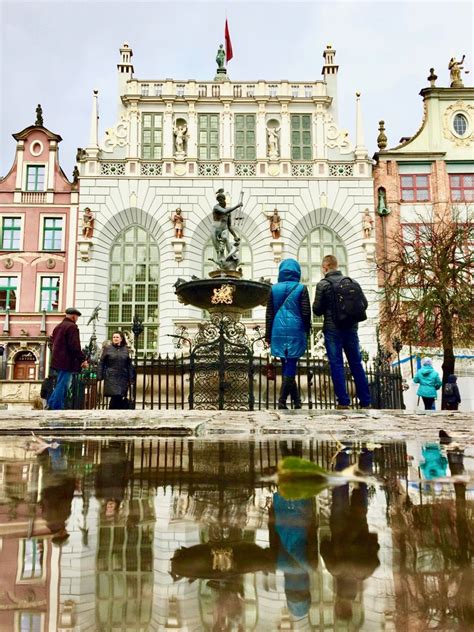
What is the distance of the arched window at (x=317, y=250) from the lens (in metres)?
29.1

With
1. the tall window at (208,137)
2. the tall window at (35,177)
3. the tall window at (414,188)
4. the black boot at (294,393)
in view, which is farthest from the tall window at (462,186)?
the black boot at (294,393)

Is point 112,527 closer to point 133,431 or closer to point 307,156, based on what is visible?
point 133,431

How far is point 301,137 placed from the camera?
3020cm

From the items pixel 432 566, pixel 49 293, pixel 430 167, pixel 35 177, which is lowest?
pixel 432 566

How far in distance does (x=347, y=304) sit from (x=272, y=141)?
24878mm

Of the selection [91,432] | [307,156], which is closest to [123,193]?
[307,156]

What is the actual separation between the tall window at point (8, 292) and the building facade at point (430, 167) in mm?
18746

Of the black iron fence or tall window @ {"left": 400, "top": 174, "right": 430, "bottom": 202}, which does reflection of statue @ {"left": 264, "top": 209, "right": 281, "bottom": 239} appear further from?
the black iron fence

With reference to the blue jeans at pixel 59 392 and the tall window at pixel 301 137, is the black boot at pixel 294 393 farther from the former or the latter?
the tall window at pixel 301 137

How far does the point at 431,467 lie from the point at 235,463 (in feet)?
3.22

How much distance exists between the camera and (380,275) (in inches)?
1117

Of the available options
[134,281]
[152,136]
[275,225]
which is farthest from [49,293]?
[275,225]

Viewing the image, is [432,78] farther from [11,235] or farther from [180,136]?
[11,235]

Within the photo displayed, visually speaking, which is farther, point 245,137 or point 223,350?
point 245,137
